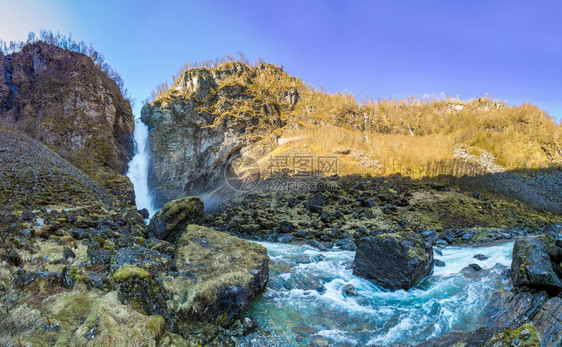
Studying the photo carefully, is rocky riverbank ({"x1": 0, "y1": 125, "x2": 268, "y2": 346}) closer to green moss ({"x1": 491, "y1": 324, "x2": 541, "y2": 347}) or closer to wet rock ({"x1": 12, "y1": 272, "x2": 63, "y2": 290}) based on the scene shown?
wet rock ({"x1": 12, "y1": 272, "x2": 63, "y2": 290})

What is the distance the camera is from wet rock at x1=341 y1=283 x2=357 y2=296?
9.39 meters

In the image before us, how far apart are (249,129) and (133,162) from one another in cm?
2048

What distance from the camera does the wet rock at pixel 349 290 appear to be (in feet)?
30.8

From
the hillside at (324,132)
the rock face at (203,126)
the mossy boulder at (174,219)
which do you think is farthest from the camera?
the rock face at (203,126)

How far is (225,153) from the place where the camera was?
46.1 m

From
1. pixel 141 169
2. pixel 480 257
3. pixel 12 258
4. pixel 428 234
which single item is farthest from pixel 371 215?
pixel 141 169

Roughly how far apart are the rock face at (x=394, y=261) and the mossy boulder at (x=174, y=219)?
9134mm

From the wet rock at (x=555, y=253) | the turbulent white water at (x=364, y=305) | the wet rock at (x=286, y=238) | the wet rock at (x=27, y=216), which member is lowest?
the wet rock at (x=286, y=238)

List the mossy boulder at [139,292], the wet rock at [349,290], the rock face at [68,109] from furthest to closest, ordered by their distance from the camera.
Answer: the rock face at [68,109]
the wet rock at [349,290]
the mossy boulder at [139,292]

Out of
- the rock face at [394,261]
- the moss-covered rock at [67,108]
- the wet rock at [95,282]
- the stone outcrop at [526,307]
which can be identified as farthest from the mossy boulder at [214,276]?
the moss-covered rock at [67,108]

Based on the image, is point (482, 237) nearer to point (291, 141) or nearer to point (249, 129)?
point (291, 141)

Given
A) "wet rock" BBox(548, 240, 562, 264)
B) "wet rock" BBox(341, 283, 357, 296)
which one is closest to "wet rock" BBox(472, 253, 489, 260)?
"wet rock" BBox(548, 240, 562, 264)

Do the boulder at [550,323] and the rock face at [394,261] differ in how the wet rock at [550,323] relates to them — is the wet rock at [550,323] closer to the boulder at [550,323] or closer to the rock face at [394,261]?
the boulder at [550,323]

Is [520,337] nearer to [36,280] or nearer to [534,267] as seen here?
[534,267]
